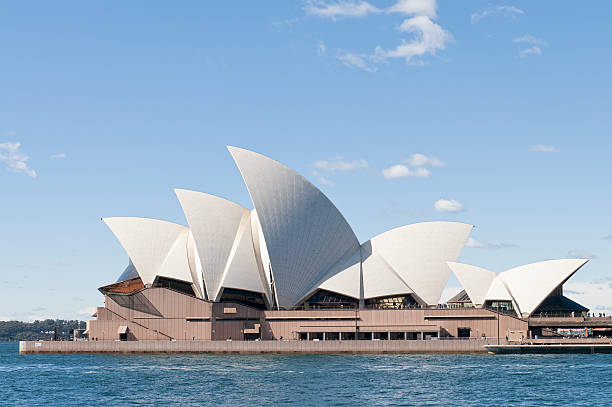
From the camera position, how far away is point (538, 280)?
75312 mm

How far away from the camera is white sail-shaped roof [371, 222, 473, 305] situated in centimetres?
7888

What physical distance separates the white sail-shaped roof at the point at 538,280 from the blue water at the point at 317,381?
920 centimetres

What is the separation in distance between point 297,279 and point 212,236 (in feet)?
31.4

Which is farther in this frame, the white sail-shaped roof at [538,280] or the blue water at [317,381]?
the white sail-shaped roof at [538,280]

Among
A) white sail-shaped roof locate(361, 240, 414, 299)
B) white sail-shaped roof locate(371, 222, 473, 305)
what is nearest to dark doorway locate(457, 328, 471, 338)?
white sail-shaped roof locate(371, 222, 473, 305)

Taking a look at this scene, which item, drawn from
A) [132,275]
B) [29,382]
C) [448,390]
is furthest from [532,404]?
[132,275]

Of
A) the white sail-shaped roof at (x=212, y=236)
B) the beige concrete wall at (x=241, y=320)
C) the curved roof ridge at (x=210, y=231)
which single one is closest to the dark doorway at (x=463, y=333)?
the beige concrete wall at (x=241, y=320)

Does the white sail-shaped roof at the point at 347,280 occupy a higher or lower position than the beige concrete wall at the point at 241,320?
higher

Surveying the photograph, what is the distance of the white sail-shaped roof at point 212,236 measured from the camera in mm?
76688

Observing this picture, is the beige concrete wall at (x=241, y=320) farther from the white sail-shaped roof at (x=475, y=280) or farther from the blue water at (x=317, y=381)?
the blue water at (x=317, y=381)

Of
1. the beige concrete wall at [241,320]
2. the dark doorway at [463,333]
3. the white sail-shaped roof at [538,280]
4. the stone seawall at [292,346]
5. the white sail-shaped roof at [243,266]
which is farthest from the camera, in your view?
the white sail-shaped roof at [243,266]

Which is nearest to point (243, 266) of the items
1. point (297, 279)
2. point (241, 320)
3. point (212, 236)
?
point (212, 236)

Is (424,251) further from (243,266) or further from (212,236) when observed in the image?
(212,236)

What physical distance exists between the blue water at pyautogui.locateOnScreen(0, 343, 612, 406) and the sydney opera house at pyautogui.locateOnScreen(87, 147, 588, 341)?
8.26m
